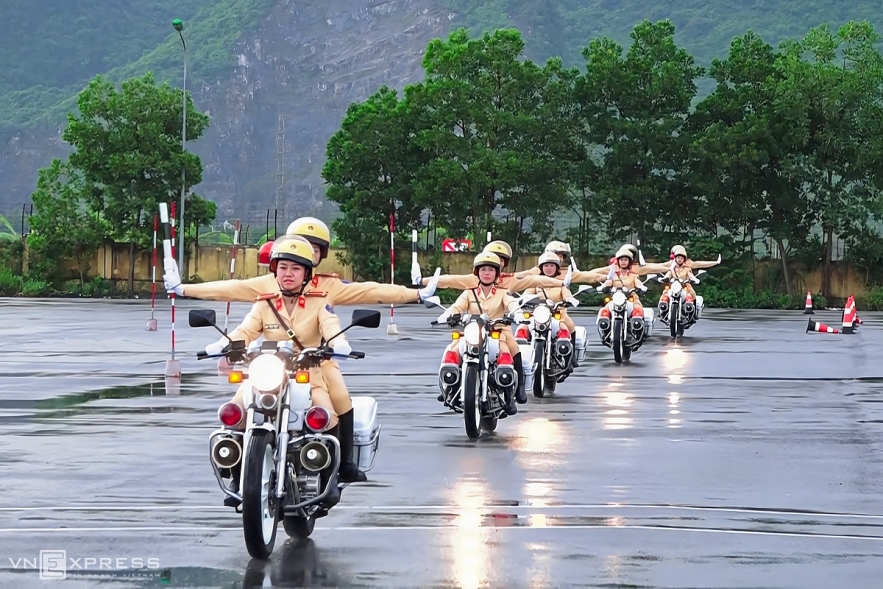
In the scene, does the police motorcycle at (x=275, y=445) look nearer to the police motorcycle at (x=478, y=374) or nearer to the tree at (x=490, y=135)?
the police motorcycle at (x=478, y=374)

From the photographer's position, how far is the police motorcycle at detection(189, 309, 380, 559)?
8.32 meters

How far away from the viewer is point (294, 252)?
9281mm

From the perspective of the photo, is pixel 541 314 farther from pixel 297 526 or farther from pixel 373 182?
pixel 373 182

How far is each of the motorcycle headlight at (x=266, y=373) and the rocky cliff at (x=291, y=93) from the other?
105514 mm

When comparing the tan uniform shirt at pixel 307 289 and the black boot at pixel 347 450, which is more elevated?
the tan uniform shirt at pixel 307 289

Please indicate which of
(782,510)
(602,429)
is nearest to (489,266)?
(602,429)

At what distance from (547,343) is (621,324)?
15.7 ft

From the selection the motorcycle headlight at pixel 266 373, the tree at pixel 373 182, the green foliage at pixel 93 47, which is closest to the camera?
the motorcycle headlight at pixel 266 373

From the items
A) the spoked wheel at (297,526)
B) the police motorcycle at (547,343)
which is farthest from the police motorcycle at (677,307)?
the spoked wheel at (297,526)

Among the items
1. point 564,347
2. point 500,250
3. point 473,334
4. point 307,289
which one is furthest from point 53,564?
point 564,347

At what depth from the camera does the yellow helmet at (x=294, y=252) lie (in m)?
9.28

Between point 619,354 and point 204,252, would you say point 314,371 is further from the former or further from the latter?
point 204,252

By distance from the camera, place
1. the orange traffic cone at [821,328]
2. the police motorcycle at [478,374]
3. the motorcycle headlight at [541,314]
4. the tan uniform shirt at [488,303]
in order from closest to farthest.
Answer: the police motorcycle at [478,374] → the tan uniform shirt at [488,303] → the motorcycle headlight at [541,314] → the orange traffic cone at [821,328]

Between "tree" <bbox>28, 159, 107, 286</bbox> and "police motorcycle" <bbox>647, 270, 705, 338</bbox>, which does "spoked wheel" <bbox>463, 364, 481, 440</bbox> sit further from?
"tree" <bbox>28, 159, 107, 286</bbox>
